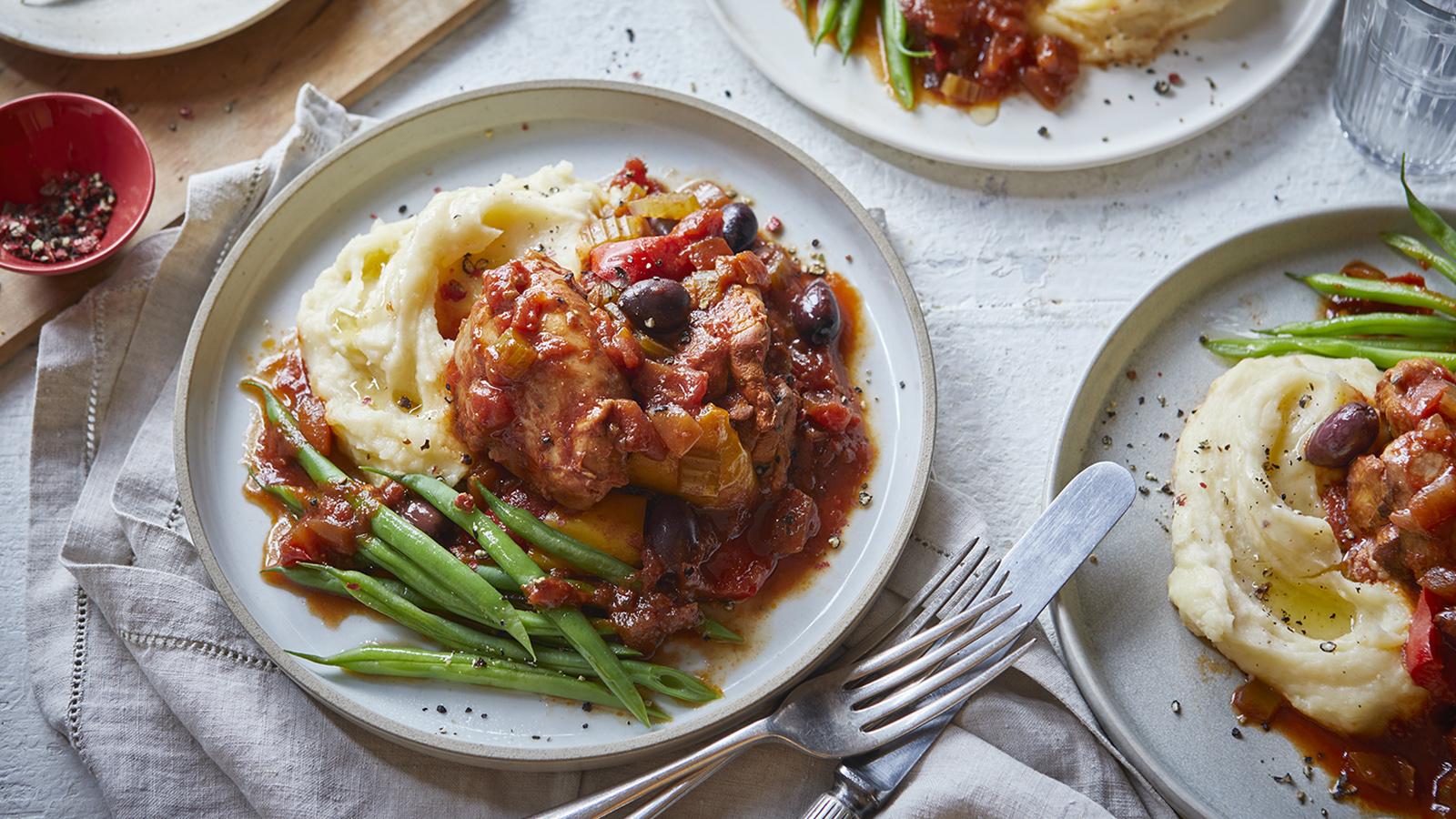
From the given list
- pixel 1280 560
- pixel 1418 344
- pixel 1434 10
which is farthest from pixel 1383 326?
pixel 1434 10

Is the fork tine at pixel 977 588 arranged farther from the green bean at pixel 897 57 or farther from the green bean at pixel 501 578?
the green bean at pixel 897 57

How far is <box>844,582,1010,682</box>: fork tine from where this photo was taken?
→ 216 inches

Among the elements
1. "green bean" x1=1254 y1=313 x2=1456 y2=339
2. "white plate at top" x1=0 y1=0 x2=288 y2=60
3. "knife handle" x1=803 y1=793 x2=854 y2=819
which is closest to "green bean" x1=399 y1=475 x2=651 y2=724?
"knife handle" x1=803 y1=793 x2=854 y2=819

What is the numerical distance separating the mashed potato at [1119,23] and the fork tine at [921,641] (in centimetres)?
376

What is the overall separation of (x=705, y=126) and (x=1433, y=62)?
4.07 metres

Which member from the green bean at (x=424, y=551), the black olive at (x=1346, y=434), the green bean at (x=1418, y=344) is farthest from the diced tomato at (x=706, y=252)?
the green bean at (x=1418, y=344)

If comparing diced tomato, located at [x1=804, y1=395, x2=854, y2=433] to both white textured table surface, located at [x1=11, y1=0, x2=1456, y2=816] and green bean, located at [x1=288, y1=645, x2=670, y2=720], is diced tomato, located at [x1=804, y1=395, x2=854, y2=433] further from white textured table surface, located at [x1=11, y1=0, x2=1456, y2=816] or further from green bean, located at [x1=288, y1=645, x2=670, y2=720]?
green bean, located at [x1=288, y1=645, x2=670, y2=720]

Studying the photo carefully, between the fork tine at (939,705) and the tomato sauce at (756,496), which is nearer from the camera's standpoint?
the fork tine at (939,705)

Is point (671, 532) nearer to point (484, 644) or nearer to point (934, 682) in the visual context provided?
point (484, 644)

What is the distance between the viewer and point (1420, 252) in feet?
21.2

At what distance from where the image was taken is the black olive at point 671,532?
5.63m

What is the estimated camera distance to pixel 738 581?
5797 millimetres

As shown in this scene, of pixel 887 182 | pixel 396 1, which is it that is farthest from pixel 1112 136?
pixel 396 1

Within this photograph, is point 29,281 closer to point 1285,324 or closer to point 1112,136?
point 1112,136
